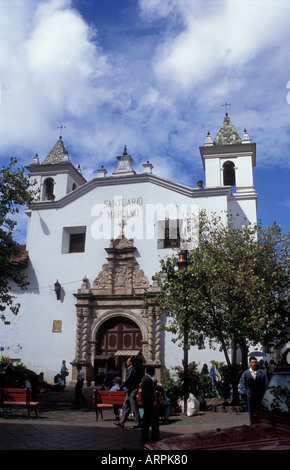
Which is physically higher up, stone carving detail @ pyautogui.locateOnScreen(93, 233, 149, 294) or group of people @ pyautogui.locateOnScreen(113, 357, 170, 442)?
stone carving detail @ pyautogui.locateOnScreen(93, 233, 149, 294)

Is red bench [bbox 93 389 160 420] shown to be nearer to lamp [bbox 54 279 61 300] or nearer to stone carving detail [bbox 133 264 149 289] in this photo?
stone carving detail [bbox 133 264 149 289]

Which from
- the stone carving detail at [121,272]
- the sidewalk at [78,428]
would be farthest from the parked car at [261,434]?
the stone carving detail at [121,272]

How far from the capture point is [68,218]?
23.6m

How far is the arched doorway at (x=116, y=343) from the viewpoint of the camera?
20547 mm

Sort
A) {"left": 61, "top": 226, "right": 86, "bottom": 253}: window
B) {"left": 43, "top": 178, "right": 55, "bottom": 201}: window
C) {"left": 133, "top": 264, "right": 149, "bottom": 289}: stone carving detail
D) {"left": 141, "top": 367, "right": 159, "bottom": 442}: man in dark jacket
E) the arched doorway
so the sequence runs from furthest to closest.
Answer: {"left": 43, "top": 178, "right": 55, "bottom": 201}: window → {"left": 61, "top": 226, "right": 86, "bottom": 253}: window → {"left": 133, "top": 264, "right": 149, "bottom": 289}: stone carving detail → the arched doorway → {"left": 141, "top": 367, "right": 159, "bottom": 442}: man in dark jacket

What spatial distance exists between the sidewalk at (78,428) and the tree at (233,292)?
2.69 meters

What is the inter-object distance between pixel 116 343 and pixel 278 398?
1722 cm

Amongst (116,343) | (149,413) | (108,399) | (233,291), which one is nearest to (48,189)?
(116,343)

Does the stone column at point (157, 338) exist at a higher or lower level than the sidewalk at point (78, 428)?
higher

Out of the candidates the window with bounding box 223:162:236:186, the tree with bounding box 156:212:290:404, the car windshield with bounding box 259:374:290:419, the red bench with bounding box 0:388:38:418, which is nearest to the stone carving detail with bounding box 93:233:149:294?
the tree with bounding box 156:212:290:404

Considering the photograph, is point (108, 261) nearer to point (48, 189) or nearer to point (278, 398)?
point (48, 189)

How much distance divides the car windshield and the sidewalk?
2313 mm

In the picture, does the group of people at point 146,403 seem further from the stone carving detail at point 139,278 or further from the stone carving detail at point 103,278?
the stone carving detail at point 103,278

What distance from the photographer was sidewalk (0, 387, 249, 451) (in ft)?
23.7
